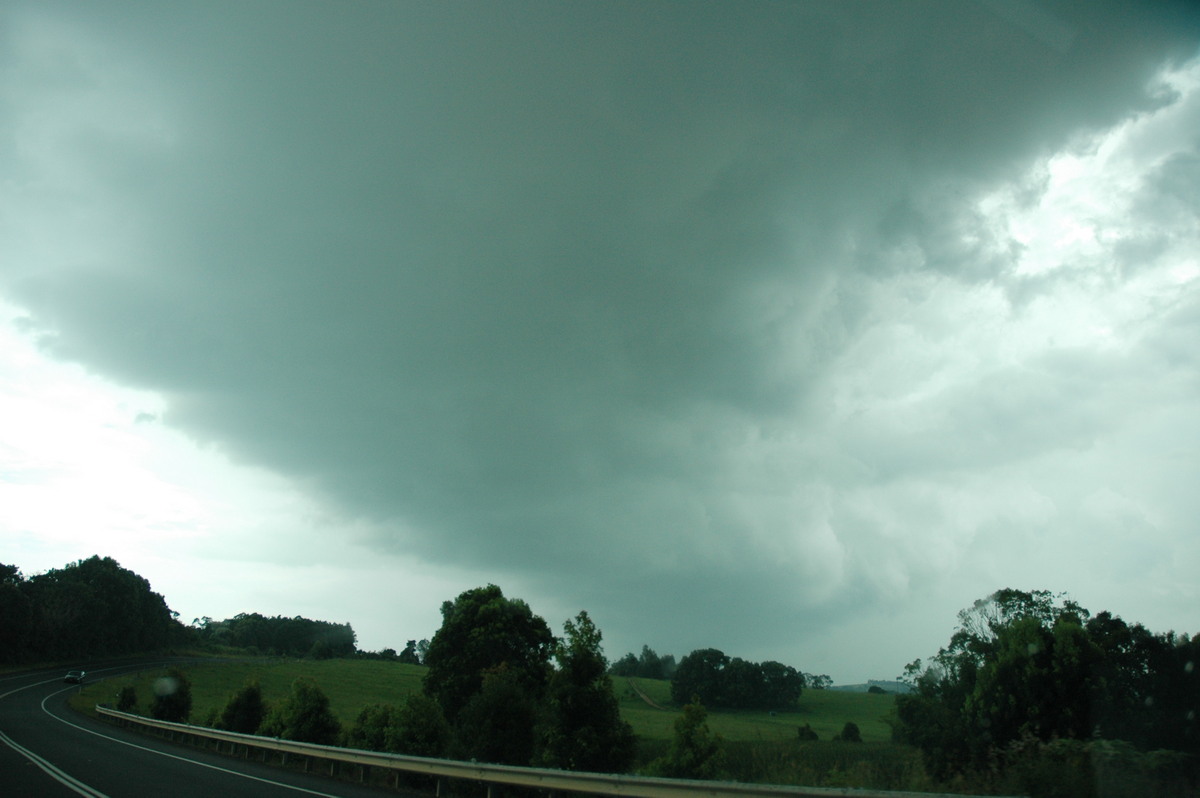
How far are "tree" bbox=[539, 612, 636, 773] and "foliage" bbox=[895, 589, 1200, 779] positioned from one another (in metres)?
8.97

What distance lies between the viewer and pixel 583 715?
73.2 feet

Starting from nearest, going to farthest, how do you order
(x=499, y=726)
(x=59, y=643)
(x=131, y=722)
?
1. (x=499, y=726)
2. (x=131, y=722)
3. (x=59, y=643)

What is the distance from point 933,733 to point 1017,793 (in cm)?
2771

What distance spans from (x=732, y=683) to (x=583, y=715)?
78808 millimetres

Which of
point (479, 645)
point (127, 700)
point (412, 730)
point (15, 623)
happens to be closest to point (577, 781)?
point (412, 730)

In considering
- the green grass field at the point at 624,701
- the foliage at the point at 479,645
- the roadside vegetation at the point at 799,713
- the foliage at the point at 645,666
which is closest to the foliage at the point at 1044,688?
the roadside vegetation at the point at 799,713

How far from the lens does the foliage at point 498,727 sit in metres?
20.4

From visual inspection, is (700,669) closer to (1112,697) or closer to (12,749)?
(1112,697)

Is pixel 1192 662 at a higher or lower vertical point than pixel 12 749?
higher

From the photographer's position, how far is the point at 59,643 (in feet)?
363

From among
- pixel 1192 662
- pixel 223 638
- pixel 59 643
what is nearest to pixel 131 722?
pixel 1192 662

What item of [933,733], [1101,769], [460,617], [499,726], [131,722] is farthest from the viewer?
[460,617]

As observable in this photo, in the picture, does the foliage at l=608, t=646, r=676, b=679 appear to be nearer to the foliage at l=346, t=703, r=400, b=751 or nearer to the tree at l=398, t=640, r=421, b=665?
the tree at l=398, t=640, r=421, b=665

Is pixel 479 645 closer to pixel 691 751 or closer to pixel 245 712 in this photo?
pixel 245 712
